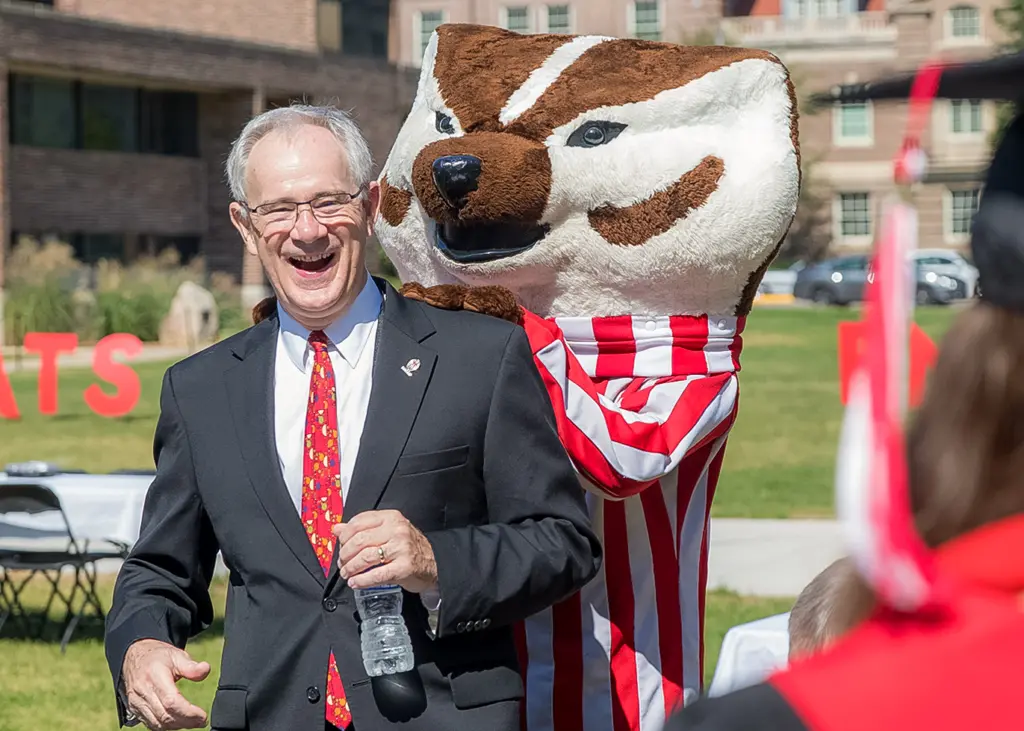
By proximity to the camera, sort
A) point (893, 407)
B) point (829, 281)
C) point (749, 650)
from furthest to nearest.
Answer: point (829, 281)
point (749, 650)
point (893, 407)

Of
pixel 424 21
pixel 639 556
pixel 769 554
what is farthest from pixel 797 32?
pixel 639 556

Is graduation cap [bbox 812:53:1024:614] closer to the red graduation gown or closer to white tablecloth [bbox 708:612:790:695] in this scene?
the red graduation gown

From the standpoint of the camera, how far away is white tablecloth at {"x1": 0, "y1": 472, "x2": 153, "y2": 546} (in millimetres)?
7730

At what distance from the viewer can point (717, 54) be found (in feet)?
12.8

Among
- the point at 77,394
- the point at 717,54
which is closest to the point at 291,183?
the point at 717,54

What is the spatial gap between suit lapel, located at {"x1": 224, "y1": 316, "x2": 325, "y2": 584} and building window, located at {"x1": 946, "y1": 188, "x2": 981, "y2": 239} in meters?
1.49

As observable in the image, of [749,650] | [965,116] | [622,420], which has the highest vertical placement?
Answer: [965,116]

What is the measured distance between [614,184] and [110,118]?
110 feet

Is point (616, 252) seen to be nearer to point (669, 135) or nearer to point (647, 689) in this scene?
point (669, 135)

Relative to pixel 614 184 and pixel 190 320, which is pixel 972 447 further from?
pixel 190 320

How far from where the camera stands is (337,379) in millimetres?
3020

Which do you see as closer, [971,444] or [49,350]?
[971,444]

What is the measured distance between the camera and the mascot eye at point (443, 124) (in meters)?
3.92

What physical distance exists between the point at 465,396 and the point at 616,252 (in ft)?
2.95
